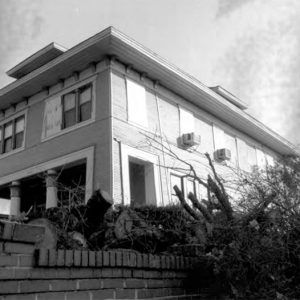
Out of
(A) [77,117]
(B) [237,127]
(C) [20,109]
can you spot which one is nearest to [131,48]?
(A) [77,117]

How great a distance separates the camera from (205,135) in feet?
60.2

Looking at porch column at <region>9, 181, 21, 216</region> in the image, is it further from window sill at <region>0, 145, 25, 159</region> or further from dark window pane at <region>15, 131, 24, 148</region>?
dark window pane at <region>15, 131, 24, 148</region>

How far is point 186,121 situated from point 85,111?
14.0ft

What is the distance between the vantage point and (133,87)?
15.2m

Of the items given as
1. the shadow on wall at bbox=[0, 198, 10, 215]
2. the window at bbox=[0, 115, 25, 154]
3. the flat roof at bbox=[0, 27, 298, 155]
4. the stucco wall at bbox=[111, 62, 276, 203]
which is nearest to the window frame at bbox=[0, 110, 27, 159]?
the window at bbox=[0, 115, 25, 154]

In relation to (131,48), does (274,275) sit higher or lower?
lower

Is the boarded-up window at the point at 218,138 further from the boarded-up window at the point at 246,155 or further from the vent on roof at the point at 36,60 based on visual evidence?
the vent on roof at the point at 36,60

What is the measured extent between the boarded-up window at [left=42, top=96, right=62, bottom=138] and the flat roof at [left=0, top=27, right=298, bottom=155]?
0.76 m

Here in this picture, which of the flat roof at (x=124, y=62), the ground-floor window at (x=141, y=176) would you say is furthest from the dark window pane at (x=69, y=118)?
the ground-floor window at (x=141, y=176)

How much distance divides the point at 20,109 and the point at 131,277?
14.6 meters

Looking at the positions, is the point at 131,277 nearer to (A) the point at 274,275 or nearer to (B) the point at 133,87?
(A) the point at 274,275

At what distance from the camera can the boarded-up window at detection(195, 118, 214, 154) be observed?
1798cm

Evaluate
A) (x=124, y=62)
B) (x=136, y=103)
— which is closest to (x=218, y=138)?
(x=136, y=103)

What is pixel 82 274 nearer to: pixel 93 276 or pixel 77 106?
pixel 93 276
